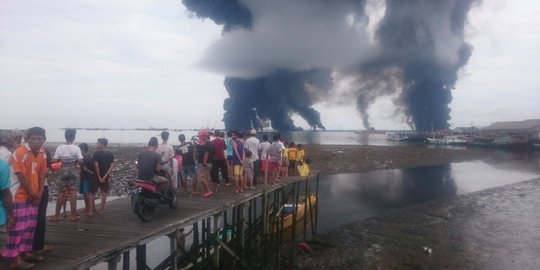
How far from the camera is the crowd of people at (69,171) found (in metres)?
5.92

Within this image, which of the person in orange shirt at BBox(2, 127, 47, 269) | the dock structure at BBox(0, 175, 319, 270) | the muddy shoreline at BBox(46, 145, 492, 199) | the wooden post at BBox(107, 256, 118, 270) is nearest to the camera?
the person in orange shirt at BBox(2, 127, 47, 269)

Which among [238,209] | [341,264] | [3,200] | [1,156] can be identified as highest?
[1,156]

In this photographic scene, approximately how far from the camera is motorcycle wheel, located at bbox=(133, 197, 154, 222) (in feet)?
28.7

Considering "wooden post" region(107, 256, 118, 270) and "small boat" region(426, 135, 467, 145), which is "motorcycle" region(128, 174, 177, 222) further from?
"small boat" region(426, 135, 467, 145)

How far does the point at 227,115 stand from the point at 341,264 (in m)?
88.8

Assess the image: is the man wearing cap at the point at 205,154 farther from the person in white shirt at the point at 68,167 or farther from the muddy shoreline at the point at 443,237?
the muddy shoreline at the point at 443,237

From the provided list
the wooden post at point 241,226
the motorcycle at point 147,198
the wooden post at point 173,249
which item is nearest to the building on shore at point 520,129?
the wooden post at point 241,226

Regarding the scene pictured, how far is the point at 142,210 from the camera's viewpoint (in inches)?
345

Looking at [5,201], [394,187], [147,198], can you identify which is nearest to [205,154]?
[147,198]

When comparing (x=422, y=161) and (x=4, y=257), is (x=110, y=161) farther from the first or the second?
(x=422, y=161)

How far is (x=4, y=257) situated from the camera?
638 centimetres

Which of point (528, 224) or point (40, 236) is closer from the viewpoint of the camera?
point (40, 236)

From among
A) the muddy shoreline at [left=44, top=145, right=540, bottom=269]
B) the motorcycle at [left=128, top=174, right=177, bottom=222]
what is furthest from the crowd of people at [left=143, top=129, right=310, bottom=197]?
the muddy shoreline at [left=44, top=145, right=540, bottom=269]

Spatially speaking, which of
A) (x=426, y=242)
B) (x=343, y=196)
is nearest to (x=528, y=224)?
(x=426, y=242)
